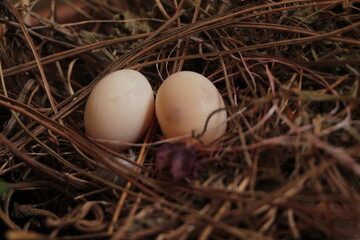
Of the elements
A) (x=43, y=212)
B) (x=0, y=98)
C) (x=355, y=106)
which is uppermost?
(x=0, y=98)

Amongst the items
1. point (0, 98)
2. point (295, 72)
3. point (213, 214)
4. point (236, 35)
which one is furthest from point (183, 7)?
point (213, 214)

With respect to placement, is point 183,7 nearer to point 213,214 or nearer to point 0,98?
point 0,98

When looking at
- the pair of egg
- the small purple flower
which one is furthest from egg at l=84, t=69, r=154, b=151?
the small purple flower

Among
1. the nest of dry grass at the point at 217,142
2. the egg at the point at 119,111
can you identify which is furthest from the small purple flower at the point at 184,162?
the egg at the point at 119,111

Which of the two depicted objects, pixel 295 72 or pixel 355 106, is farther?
pixel 295 72

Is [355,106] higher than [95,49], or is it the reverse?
[95,49]

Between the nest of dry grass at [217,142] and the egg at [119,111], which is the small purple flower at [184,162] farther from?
the egg at [119,111]

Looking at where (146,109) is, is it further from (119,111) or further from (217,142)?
(217,142)
